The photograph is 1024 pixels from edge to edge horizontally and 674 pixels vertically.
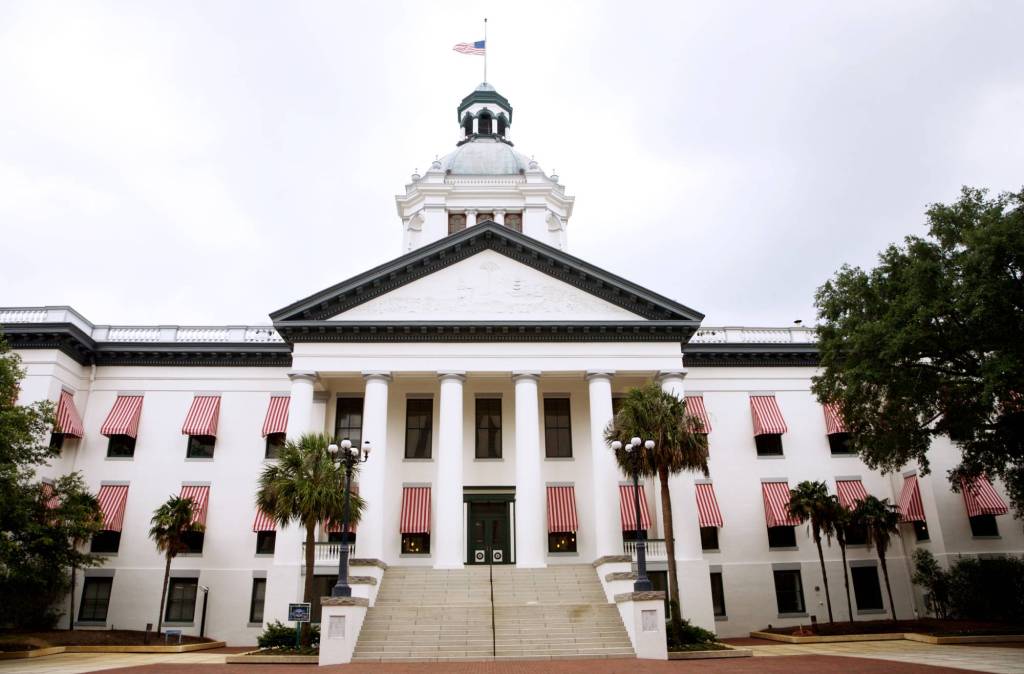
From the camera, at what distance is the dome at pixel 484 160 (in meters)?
45.1

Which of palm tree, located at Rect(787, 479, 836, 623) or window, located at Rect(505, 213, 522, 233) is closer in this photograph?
palm tree, located at Rect(787, 479, 836, 623)

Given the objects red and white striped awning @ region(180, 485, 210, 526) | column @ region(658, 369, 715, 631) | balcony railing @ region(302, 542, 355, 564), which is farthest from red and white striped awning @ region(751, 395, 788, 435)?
red and white striped awning @ region(180, 485, 210, 526)

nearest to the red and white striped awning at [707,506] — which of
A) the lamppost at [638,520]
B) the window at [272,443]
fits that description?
the lamppost at [638,520]

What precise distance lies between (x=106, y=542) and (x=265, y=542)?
21.8 ft

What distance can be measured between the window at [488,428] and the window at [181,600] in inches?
509

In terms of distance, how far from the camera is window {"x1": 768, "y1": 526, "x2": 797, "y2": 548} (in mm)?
31391

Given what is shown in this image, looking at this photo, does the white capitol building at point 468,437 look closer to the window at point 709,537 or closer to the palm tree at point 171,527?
the window at point 709,537

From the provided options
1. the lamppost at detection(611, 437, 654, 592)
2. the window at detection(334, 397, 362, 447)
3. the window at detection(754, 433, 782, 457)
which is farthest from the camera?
the window at detection(754, 433, 782, 457)

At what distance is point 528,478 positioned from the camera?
27.5 metres

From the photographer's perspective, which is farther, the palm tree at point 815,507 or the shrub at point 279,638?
the palm tree at point 815,507

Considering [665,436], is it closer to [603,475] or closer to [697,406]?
[603,475]

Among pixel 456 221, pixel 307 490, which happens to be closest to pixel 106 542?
pixel 307 490

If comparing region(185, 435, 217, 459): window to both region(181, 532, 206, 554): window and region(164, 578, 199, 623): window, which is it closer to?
region(181, 532, 206, 554): window

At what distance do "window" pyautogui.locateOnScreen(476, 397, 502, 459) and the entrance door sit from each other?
2.18m
